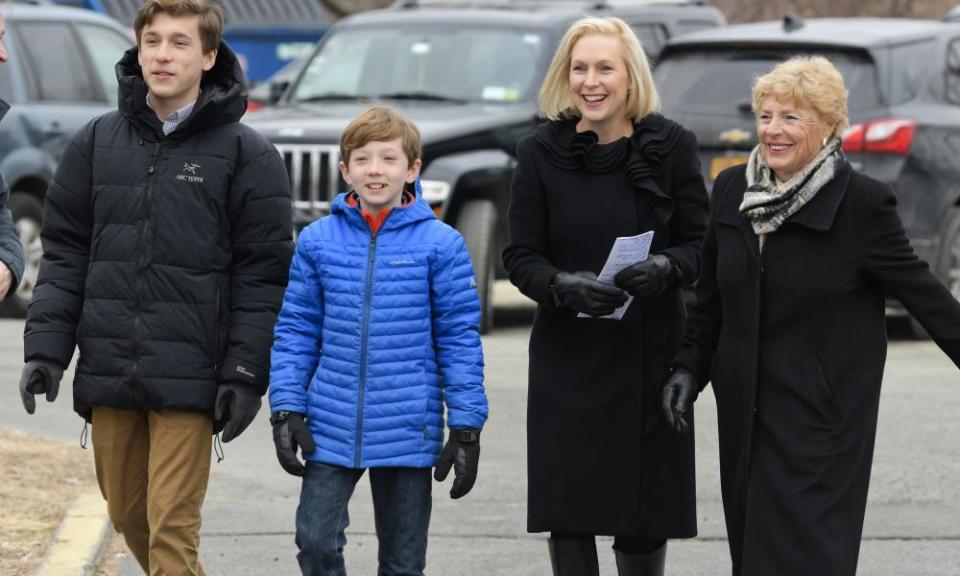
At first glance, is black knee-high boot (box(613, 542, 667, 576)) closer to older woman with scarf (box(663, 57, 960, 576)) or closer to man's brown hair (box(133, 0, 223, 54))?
older woman with scarf (box(663, 57, 960, 576))

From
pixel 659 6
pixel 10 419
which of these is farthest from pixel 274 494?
pixel 659 6

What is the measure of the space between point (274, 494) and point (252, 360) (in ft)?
9.19

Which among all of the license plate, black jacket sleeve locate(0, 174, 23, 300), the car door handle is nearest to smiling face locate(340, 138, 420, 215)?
black jacket sleeve locate(0, 174, 23, 300)

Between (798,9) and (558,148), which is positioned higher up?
(558,148)

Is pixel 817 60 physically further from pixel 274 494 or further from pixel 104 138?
pixel 274 494

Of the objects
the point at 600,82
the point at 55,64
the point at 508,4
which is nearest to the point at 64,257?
the point at 600,82

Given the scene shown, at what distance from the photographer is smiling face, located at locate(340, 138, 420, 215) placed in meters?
5.30

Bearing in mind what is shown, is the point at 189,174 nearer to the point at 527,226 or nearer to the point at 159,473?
the point at 159,473

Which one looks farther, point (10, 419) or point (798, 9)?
point (798, 9)

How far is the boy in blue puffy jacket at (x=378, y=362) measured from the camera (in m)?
5.23

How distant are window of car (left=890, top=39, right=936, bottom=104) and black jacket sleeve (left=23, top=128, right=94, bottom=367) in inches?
306

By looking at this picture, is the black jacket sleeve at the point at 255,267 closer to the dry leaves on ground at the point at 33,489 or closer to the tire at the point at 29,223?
the dry leaves on ground at the point at 33,489

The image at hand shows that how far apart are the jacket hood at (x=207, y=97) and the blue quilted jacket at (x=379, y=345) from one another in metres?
0.44

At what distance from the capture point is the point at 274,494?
810cm
